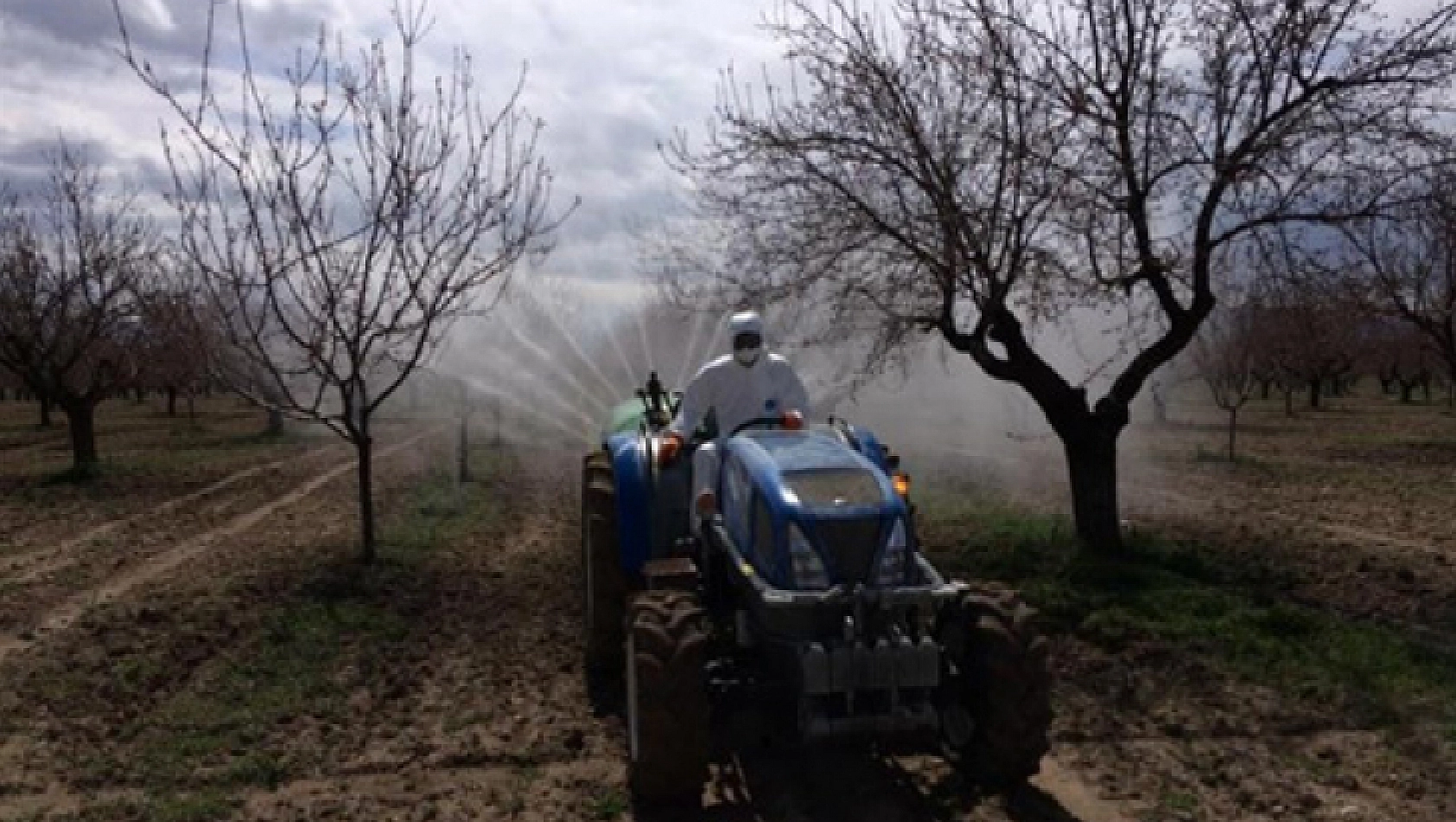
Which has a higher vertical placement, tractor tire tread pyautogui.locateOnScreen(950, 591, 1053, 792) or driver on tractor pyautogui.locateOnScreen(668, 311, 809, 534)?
driver on tractor pyautogui.locateOnScreen(668, 311, 809, 534)

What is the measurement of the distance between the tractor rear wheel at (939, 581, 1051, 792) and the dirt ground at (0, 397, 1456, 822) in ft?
0.69

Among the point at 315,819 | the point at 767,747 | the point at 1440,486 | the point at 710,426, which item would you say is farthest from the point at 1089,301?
the point at 1440,486

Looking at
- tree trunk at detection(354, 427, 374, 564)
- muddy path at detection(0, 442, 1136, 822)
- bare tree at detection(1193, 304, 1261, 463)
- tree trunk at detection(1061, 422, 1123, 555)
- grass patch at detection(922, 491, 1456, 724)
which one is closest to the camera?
muddy path at detection(0, 442, 1136, 822)

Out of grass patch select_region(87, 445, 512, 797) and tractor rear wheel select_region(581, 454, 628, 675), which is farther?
tractor rear wheel select_region(581, 454, 628, 675)

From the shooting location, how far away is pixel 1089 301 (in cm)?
1109

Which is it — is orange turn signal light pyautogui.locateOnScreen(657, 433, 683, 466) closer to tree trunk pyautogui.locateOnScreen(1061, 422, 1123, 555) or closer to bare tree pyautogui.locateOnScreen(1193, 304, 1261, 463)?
tree trunk pyautogui.locateOnScreen(1061, 422, 1123, 555)

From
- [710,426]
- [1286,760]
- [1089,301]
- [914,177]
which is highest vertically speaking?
[914,177]

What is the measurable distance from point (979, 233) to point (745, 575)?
554 cm

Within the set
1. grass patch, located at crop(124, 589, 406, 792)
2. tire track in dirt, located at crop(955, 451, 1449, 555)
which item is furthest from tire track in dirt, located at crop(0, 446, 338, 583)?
tire track in dirt, located at crop(955, 451, 1449, 555)

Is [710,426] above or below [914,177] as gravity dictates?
below

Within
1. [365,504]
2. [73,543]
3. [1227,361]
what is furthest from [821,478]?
[1227,361]

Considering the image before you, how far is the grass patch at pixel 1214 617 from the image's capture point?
24.4 feet

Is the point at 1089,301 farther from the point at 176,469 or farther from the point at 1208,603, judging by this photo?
the point at 176,469

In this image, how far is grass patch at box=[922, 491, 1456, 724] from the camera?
7.44 metres
